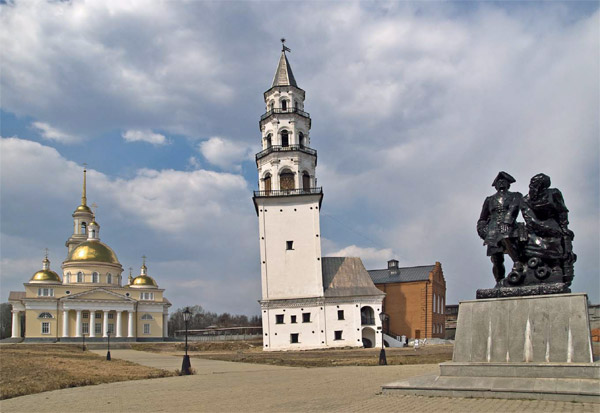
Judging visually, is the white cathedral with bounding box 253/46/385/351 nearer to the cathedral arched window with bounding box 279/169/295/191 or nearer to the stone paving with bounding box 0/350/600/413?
the cathedral arched window with bounding box 279/169/295/191

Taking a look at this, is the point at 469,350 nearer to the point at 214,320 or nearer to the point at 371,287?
the point at 371,287

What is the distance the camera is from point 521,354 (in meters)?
10.8

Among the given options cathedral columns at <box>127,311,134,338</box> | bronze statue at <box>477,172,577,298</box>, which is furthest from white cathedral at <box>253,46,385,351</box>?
cathedral columns at <box>127,311,134,338</box>

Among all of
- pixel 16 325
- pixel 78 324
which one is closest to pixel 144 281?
pixel 78 324

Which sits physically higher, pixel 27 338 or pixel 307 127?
pixel 307 127

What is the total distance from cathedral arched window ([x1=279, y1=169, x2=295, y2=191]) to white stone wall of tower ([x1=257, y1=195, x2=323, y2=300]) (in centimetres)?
140

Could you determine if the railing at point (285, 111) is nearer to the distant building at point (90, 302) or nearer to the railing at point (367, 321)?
the railing at point (367, 321)

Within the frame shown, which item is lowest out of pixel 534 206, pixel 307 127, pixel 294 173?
pixel 534 206

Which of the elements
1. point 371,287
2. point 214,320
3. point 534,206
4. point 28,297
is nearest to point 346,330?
point 371,287

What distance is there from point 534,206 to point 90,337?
74.8 meters

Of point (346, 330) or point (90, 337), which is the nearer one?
point (346, 330)

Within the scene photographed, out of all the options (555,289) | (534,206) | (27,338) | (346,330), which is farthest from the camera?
(27,338)

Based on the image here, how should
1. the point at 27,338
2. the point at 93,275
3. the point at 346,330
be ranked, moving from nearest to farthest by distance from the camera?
the point at 346,330 < the point at 27,338 < the point at 93,275

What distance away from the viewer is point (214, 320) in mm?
159375
